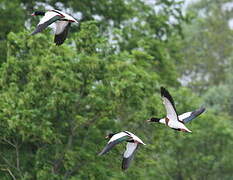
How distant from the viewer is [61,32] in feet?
30.4

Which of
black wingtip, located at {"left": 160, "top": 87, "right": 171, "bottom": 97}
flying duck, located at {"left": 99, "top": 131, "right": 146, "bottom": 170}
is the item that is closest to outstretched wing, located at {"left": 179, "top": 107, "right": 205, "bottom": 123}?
flying duck, located at {"left": 99, "top": 131, "right": 146, "bottom": 170}

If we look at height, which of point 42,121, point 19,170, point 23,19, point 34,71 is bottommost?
point 19,170

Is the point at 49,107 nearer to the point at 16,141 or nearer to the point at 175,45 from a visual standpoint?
the point at 16,141

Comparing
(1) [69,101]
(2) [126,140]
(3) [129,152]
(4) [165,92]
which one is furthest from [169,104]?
(1) [69,101]

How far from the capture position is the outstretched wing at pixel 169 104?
855 centimetres

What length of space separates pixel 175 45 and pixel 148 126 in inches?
254

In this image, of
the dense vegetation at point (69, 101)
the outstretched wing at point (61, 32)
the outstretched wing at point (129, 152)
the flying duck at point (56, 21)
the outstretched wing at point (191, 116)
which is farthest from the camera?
the dense vegetation at point (69, 101)

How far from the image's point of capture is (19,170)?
585 inches

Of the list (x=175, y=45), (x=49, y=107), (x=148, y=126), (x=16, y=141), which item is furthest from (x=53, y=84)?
(x=175, y=45)

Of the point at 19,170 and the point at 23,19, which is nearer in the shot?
the point at 19,170

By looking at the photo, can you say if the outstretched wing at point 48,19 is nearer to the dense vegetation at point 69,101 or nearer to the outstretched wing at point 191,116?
the outstretched wing at point 191,116

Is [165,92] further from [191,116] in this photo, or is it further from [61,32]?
[61,32]

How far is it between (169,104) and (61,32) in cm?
190

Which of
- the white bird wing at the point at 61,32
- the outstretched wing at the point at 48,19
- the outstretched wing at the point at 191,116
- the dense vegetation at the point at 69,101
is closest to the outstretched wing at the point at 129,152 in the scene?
the outstretched wing at the point at 191,116
